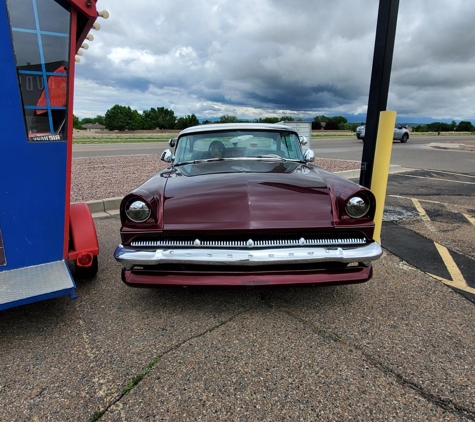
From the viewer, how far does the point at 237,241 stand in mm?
2578

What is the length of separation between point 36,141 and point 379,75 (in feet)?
11.8

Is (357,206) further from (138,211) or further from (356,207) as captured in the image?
(138,211)

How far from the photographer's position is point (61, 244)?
2.92 m

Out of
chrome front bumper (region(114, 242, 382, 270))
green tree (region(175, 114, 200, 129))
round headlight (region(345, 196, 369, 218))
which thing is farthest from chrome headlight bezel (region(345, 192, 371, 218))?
green tree (region(175, 114, 200, 129))

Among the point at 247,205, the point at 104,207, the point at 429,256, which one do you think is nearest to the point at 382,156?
the point at 429,256

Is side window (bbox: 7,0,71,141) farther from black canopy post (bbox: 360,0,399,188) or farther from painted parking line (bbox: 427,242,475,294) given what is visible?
painted parking line (bbox: 427,242,475,294)

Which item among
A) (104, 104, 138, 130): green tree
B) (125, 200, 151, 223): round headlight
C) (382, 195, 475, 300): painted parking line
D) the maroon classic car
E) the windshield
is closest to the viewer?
the maroon classic car

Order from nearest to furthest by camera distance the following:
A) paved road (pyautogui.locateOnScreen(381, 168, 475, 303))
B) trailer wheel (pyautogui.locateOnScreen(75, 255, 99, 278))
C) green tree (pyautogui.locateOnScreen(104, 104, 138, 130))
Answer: trailer wheel (pyautogui.locateOnScreen(75, 255, 99, 278)) < paved road (pyautogui.locateOnScreen(381, 168, 475, 303)) < green tree (pyautogui.locateOnScreen(104, 104, 138, 130))

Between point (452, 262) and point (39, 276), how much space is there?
4.16 meters

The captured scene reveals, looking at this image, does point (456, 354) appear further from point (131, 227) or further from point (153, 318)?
point (131, 227)

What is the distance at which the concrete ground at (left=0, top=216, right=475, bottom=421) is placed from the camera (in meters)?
1.83

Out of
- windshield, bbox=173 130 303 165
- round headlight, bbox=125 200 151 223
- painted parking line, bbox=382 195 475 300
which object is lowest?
painted parking line, bbox=382 195 475 300

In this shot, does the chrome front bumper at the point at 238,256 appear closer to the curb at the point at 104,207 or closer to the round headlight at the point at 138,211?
the round headlight at the point at 138,211

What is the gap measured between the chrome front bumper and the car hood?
180 millimetres
